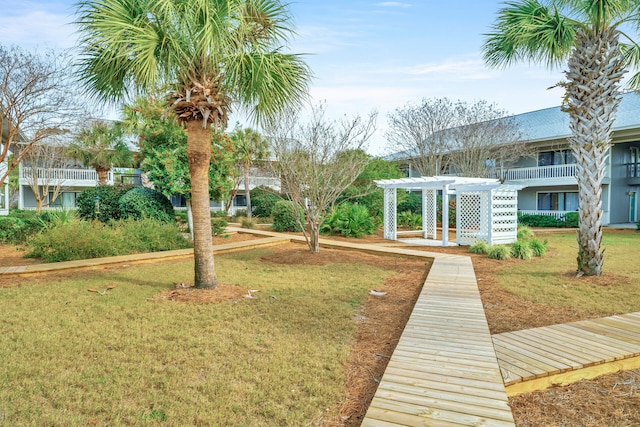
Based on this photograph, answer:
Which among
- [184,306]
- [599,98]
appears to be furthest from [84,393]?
[599,98]

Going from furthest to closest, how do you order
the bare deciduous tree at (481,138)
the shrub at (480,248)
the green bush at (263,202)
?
the green bush at (263,202) < the bare deciduous tree at (481,138) < the shrub at (480,248)

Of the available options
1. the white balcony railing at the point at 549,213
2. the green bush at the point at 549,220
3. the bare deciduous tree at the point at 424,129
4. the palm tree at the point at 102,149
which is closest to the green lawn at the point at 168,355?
the bare deciduous tree at the point at 424,129

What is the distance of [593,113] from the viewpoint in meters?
7.57

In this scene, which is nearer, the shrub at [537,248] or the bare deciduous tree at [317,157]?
the bare deciduous tree at [317,157]

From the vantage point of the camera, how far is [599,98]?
7.59 metres

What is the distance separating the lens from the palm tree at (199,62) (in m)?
5.59

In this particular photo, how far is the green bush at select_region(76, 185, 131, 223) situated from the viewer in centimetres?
1387

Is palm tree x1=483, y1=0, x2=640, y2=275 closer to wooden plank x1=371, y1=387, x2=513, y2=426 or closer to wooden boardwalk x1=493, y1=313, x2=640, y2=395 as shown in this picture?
wooden boardwalk x1=493, y1=313, x2=640, y2=395

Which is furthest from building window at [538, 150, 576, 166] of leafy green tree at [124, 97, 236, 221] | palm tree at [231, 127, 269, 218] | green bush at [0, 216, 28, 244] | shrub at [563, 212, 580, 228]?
green bush at [0, 216, 28, 244]

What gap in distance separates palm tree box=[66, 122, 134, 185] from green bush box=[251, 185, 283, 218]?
8.62 m

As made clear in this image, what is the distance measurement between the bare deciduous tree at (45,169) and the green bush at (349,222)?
17060mm

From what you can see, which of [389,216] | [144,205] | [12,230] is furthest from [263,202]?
[12,230]

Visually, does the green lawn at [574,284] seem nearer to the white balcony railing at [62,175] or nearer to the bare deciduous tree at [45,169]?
the bare deciduous tree at [45,169]

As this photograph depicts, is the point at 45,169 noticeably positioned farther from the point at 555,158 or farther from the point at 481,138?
the point at 555,158
